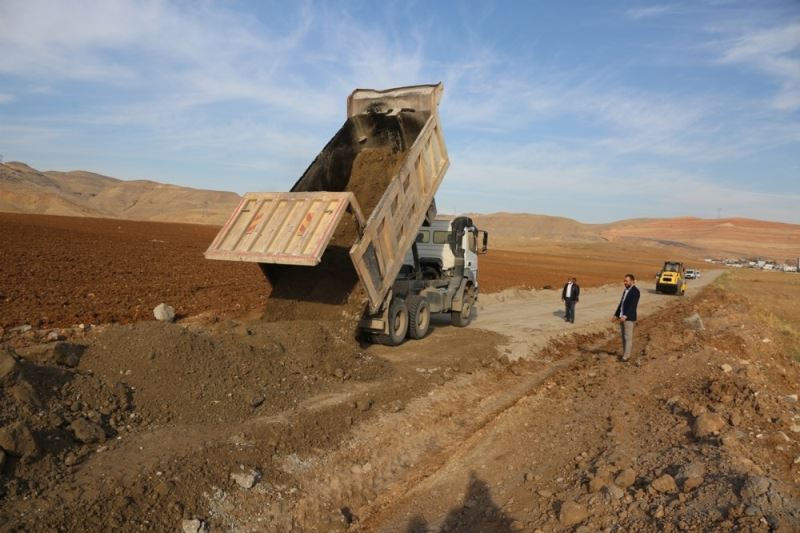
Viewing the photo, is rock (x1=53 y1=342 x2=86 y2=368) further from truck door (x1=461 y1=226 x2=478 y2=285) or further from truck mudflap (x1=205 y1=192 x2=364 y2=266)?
truck door (x1=461 y1=226 x2=478 y2=285)

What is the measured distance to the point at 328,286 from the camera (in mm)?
10445

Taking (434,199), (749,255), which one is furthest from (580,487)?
(749,255)

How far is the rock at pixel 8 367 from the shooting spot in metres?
5.50

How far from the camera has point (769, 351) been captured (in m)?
12.8

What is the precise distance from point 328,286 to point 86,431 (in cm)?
541

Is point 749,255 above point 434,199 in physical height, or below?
below

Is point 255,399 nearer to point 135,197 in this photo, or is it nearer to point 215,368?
point 215,368

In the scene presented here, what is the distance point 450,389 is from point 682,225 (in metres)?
181

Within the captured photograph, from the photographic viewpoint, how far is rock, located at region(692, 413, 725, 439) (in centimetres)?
608

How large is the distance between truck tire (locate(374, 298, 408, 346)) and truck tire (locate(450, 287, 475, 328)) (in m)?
2.90

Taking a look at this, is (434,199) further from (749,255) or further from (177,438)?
(749,255)

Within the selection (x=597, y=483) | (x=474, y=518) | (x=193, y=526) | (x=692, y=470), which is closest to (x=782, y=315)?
(x=692, y=470)

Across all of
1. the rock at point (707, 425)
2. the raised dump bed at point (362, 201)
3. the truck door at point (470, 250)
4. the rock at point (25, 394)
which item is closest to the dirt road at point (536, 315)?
the truck door at point (470, 250)

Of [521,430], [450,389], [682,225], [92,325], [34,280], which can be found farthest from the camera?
[682,225]
